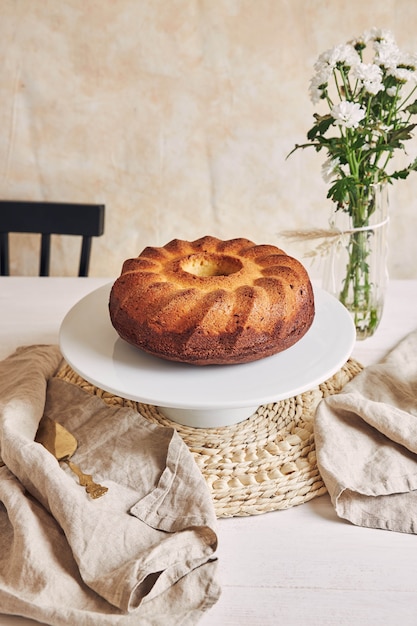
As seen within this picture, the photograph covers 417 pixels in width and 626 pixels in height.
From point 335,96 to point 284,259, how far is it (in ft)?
3.59

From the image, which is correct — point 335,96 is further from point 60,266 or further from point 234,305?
point 234,305

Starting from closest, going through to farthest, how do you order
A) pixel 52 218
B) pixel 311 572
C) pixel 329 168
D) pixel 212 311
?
1. pixel 311 572
2. pixel 212 311
3. pixel 329 168
4. pixel 52 218

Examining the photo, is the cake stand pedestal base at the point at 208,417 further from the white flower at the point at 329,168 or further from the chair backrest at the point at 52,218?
the chair backrest at the point at 52,218

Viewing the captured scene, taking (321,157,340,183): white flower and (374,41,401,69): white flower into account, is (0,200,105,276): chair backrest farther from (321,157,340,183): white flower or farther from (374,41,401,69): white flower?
(374,41,401,69): white flower

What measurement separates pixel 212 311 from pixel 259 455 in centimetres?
23

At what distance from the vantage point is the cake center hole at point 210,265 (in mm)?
1202

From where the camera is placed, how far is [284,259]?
1188 millimetres

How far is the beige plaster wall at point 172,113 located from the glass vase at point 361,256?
849 millimetres

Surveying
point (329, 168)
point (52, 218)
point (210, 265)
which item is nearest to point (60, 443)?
point (210, 265)

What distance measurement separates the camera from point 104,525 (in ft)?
2.90

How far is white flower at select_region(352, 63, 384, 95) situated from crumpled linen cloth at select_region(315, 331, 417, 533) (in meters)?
0.51

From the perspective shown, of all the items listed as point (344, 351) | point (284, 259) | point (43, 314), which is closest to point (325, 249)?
point (284, 259)

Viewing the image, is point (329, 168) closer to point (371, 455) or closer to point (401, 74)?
point (401, 74)

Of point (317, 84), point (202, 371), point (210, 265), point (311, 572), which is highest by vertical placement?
point (317, 84)
